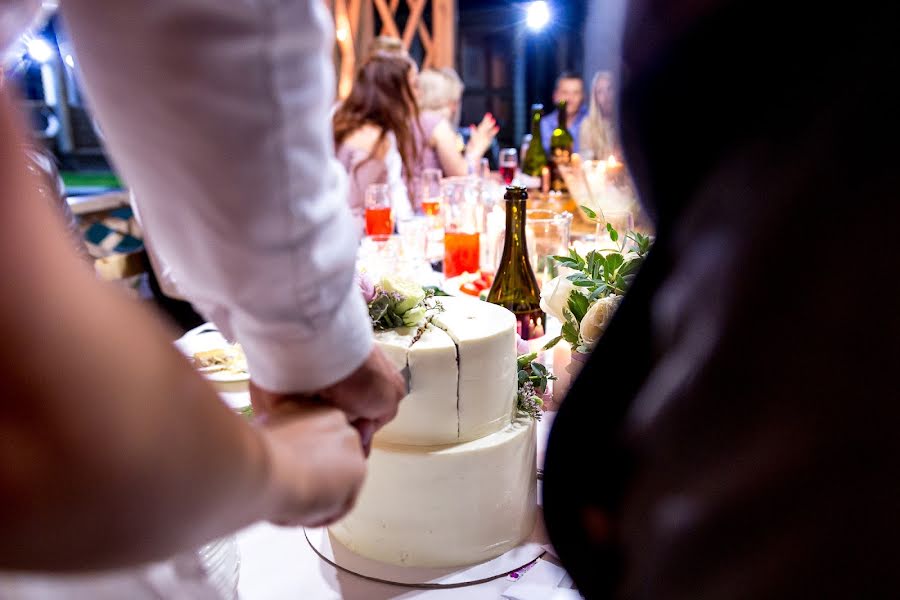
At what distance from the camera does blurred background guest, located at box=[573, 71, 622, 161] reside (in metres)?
0.55

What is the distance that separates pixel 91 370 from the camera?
0.30 m

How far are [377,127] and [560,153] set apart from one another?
89cm

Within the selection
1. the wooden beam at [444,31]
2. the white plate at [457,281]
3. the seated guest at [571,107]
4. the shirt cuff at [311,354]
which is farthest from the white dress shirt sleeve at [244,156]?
the wooden beam at [444,31]

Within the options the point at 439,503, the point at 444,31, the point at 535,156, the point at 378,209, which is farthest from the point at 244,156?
the point at 444,31

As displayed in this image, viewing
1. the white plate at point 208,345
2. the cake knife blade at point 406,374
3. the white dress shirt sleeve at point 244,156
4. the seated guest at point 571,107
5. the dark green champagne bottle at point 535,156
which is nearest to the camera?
the white dress shirt sleeve at point 244,156

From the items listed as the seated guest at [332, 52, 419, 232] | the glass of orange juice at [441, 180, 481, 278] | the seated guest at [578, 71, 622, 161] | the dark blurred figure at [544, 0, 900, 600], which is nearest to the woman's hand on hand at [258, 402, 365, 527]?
the dark blurred figure at [544, 0, 900, 600]

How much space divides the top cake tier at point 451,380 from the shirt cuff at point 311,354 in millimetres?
204

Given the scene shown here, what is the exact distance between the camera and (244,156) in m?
0.56

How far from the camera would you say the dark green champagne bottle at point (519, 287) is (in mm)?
1510

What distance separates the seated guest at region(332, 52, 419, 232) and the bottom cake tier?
2284mm

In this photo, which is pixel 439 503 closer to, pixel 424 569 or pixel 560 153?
pixel 424 569

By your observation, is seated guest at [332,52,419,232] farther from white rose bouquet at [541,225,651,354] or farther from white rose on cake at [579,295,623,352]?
white rose on cake at [579,295,623,352]

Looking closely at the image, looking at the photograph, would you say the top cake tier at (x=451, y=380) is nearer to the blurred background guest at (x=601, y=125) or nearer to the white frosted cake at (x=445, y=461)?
the white frosted cake at (x=445, y=461)

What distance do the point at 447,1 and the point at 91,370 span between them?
6.74 meters
